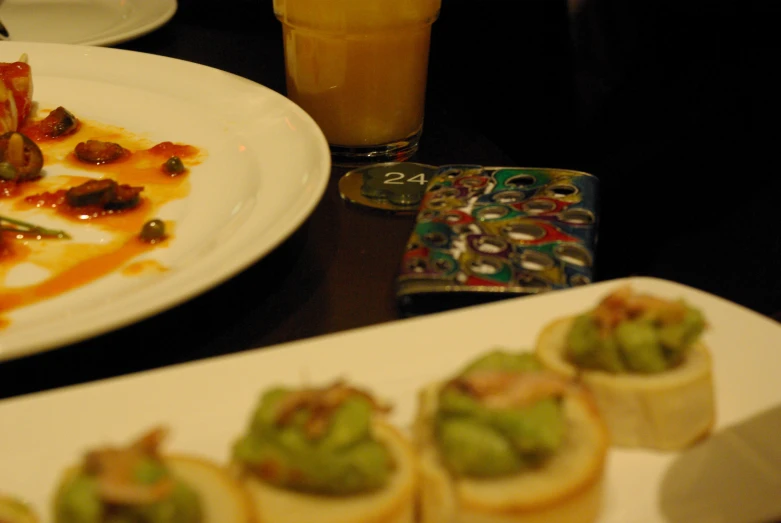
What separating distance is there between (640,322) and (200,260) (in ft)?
2.60

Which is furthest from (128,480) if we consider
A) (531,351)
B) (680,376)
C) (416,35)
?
(416,35)

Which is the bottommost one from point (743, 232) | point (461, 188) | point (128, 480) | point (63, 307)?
point (743, 232)

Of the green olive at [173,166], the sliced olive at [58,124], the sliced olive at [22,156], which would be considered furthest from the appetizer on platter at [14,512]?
the sliced olive at [58,124]

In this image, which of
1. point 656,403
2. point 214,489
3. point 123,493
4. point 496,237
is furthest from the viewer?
point 496,237

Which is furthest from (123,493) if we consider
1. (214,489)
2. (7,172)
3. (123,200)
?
(7,172)

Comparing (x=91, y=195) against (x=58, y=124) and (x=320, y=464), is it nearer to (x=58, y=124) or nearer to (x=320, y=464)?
(x=58, y=124)

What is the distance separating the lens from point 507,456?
34.1 inches

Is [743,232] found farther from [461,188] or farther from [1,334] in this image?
[1,334]

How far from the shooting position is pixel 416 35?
1983 mm

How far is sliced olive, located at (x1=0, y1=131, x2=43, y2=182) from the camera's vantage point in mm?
1918

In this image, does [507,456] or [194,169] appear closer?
[507,456]

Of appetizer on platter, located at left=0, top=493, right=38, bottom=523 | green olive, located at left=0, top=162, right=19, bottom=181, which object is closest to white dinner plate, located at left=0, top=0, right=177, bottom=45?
green olive, located at left=0, top=162, right=19, bottom=181

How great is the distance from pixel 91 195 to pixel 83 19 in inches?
66.3

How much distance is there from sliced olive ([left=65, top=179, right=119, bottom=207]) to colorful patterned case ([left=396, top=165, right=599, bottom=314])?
0.76 m
